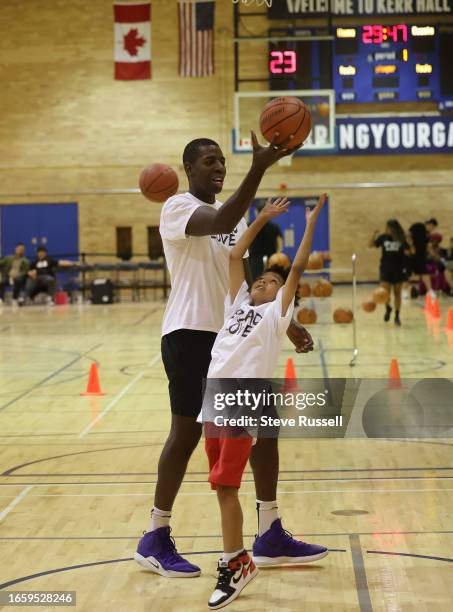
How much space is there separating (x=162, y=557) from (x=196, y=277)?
125cm

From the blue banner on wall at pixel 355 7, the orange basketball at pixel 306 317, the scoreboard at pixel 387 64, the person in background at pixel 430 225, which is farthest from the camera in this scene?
the blue banner on wall at pixel 355 7

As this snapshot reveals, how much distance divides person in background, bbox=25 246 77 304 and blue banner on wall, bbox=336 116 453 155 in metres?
7.62

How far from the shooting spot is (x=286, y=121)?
4676 mm

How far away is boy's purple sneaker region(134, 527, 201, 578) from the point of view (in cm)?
454

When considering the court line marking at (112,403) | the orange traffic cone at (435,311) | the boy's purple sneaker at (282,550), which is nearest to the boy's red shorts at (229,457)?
the boy's purple sneaker at (282,550)

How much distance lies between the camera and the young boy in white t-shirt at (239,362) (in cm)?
419

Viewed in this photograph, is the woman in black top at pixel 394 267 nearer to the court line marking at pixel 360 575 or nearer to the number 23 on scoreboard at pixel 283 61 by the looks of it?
the number 23 on scoreboard at pixel 283 61

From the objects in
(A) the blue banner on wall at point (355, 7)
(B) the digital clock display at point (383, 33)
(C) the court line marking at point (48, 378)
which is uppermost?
(A) the blue banner on wall at point (355, 7)

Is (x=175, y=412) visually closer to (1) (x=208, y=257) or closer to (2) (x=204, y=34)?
(1) (x=208, y=257)

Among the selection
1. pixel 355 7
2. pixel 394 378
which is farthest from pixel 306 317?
pixel 355 7

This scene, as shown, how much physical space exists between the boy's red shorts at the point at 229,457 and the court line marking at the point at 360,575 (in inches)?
26.1

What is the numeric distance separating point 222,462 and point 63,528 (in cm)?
151

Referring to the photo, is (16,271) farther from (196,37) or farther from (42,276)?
(196,37)

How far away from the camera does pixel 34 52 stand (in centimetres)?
2769
